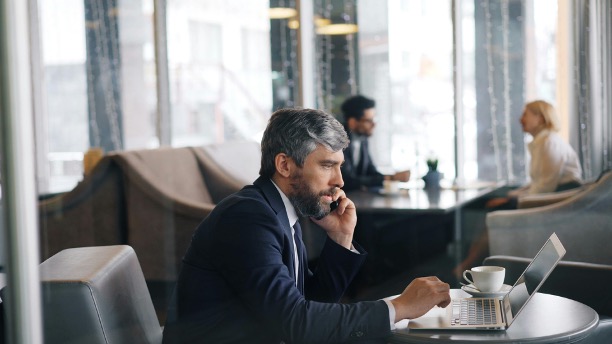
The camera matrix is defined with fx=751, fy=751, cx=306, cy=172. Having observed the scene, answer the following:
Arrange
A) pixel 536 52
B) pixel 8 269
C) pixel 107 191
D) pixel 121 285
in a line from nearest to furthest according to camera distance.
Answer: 1. pixel 8 269
2. pixel 121 285
3. pixel 107 191
4. pixel 536 52

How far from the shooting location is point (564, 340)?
133cm

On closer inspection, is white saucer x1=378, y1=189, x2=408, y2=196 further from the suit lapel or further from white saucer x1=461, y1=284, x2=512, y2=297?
the suit lapel

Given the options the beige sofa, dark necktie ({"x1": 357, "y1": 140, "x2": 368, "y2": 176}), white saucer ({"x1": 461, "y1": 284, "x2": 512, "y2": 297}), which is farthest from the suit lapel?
dark necktie ({"x1": 357, "y1": 140, "x2": 368, "y2": 176})

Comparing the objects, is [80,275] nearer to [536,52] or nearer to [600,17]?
[600,17]

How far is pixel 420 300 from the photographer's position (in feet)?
4.42

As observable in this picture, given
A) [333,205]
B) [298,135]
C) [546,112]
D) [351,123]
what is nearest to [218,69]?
[351,123]

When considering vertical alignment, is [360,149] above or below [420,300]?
above

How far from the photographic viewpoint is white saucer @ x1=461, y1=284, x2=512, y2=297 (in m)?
1.53

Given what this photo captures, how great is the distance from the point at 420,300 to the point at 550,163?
7.04 ft

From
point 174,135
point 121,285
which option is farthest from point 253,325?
point 174,135

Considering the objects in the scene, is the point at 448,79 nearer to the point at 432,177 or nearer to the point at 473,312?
the point at 432,177

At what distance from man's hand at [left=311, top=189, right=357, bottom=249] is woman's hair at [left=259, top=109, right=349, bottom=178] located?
0.14m

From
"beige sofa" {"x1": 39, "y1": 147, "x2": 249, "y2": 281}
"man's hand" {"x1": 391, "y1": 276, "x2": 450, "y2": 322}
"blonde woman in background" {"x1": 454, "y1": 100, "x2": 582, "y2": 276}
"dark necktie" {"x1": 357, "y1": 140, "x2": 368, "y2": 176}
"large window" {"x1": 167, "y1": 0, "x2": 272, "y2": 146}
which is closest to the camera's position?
"man's hand" {"x1": 391, "y1": 276, "x2": 450, "y2": 322}

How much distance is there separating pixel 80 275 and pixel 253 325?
12.6 inches
